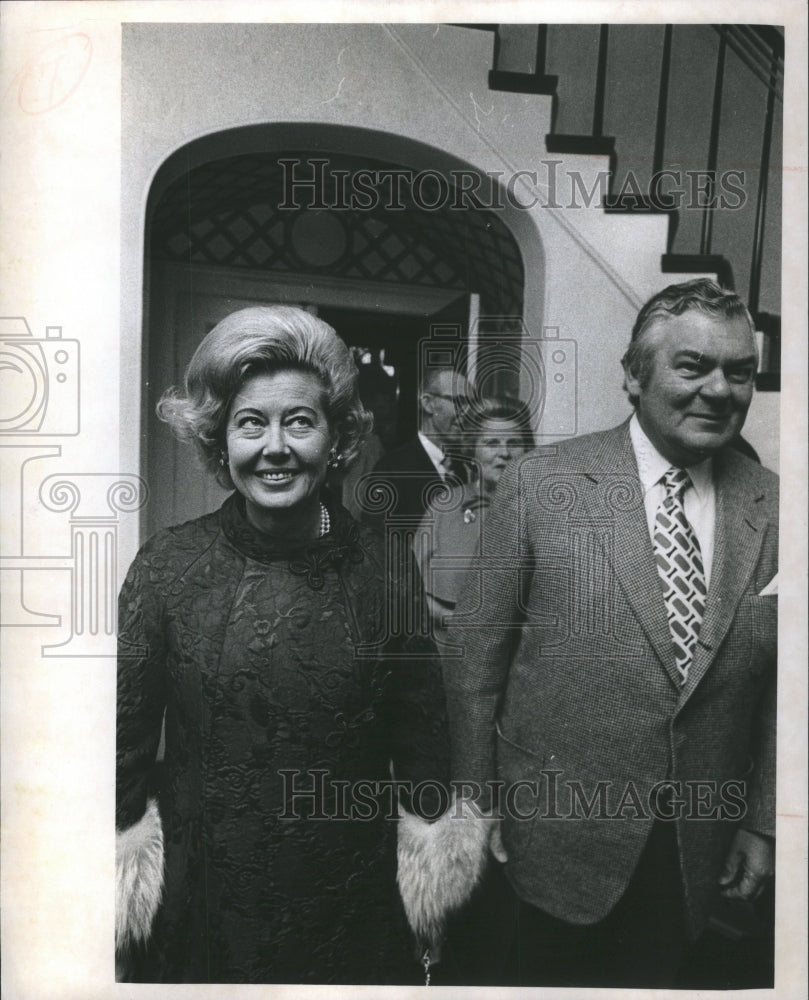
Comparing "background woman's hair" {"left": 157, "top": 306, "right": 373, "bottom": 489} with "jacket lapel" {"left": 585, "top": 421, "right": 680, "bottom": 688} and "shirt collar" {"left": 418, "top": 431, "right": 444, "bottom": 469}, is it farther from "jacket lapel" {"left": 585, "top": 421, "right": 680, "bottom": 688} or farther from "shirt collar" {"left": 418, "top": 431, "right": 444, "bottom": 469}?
"jacket lapel" {"left": 585, "top": 421, "right": 680, "bottom": 688}

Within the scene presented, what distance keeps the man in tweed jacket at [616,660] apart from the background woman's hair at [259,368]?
0.52 meters

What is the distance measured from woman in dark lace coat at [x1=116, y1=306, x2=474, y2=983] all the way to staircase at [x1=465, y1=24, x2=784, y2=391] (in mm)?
980

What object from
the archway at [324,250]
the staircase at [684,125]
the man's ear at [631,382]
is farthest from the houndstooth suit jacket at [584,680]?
the staircase at [684,125]

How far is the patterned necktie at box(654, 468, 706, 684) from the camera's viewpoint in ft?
8.74

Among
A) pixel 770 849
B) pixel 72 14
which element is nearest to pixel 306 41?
pixel 72 14

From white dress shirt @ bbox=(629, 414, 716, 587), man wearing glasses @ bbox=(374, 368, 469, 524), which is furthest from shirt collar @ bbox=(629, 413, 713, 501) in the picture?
man wearing glasses @ bbox=(374, 368, 469, 524)

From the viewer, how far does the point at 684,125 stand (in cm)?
277

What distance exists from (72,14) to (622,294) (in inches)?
72.7

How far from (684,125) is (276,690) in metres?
2.05

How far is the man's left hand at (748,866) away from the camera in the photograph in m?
2.77

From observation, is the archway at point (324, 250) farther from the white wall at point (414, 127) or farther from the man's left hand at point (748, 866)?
the man's left hand at point (748, 866)

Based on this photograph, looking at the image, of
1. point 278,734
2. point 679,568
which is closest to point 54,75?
point 278,734

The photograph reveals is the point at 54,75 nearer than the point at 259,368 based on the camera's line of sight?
No

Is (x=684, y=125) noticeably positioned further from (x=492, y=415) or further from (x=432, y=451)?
(x=432, y=451)
